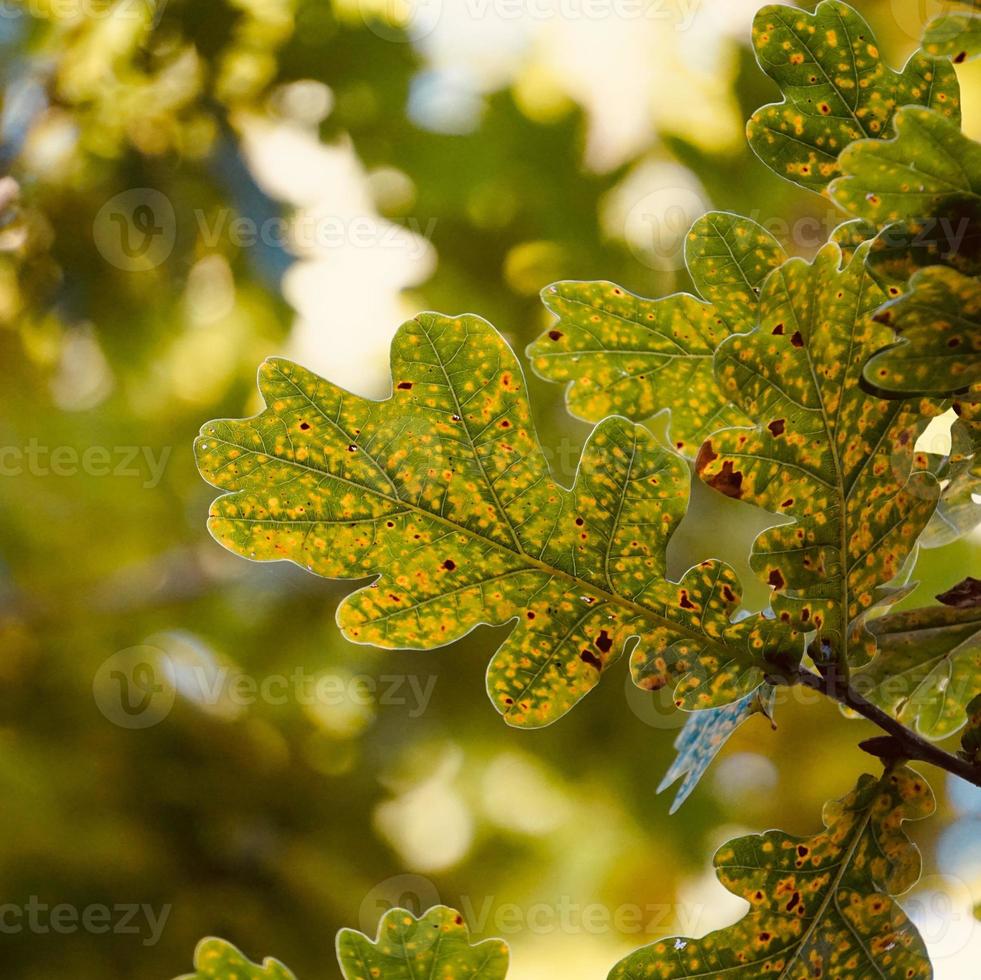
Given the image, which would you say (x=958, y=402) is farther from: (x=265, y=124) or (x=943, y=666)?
(x=265, y=124)

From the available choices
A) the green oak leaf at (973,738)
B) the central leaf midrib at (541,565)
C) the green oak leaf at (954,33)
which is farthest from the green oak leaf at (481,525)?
the green oak leaf at (954,33)

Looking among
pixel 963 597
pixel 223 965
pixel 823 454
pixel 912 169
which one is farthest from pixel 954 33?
pixel 223 965

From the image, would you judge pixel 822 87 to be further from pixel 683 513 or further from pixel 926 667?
pixel 926 667

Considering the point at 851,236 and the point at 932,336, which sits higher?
the point at 851,236

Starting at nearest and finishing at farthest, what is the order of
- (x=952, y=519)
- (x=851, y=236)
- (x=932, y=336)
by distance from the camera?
(x=932, y=336) → (x=851, y=236) → (x=952, y=519)

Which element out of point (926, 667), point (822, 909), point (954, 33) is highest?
point (954, 33)

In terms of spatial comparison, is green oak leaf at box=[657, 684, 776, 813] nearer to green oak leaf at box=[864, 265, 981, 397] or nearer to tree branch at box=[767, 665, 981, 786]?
tree branch at box=[767, 665, 981, 786]
